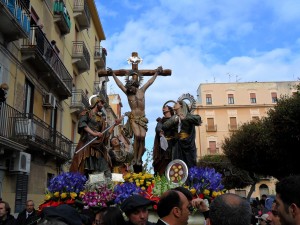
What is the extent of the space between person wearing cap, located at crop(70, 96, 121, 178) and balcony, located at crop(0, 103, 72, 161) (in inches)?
238

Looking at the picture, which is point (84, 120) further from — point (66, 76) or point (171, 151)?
point (66, 76)

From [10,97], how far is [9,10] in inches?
129

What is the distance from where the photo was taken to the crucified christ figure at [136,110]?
789 cm

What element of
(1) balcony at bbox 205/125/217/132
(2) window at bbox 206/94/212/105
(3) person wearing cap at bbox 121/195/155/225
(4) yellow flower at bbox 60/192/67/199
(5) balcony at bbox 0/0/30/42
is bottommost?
(3) person wearing cap at bbox 121/195/155/225

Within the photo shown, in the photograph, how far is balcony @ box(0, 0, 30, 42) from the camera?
1246 cm

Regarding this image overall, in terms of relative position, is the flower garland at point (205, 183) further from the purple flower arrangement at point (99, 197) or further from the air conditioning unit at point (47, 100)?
the air conditioning unit at point (47, 100)

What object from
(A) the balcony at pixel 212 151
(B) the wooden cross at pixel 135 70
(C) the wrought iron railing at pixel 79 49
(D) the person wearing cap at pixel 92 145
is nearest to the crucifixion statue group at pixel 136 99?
(B) the wooden cross at pixel 135 70

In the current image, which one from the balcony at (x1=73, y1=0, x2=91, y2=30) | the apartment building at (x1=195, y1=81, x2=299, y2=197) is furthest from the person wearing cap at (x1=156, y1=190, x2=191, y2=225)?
the apartment building at (x1=195, y1=81, x2=299, y2=197)

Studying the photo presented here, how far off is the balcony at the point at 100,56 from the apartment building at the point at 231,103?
2416cm

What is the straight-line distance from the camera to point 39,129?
15.8 m

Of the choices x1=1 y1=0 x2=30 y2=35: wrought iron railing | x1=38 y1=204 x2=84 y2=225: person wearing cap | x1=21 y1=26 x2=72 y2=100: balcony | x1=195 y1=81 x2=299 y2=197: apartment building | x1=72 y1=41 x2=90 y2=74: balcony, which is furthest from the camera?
x1=195 y1=81 x2=299 y2=197: apartment building

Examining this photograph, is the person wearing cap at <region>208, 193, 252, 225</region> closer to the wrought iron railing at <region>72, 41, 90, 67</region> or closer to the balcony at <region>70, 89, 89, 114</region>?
the balcony at <region>70, 89, 89, 114</region>

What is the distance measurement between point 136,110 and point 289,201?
19.5ft

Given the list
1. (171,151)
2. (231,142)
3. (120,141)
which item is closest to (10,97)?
(120,141)
